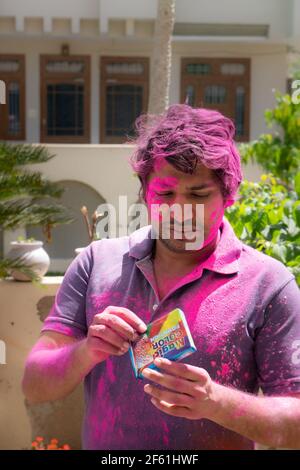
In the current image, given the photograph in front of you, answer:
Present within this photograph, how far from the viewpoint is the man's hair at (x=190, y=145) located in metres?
1.52

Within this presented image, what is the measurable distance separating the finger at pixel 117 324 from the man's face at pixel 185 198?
10.7 inches

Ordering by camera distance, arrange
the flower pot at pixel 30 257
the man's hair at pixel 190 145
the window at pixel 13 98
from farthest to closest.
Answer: the window at pixel 13 98 < the flower pot at pixel 30 257 < the man's hair at pixel 190 145

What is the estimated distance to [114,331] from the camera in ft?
4.56

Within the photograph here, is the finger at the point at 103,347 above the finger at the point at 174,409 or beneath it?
above

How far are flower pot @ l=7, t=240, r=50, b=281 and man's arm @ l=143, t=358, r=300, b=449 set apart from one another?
3364 millimetres

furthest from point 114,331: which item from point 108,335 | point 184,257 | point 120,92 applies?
point 120,92

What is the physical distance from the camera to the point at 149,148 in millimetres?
1575

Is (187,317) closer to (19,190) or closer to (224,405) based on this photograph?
(224,405)

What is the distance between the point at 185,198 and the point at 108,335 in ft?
1.20

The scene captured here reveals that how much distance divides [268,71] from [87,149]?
5.29 metres

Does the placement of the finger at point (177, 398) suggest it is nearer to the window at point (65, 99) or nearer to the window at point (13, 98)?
the window at point (65, 99)

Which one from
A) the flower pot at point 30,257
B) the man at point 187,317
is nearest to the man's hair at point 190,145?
the man at point 187,317

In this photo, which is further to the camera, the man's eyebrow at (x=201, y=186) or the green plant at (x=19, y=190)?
the green plant at (x=19, y=190)
